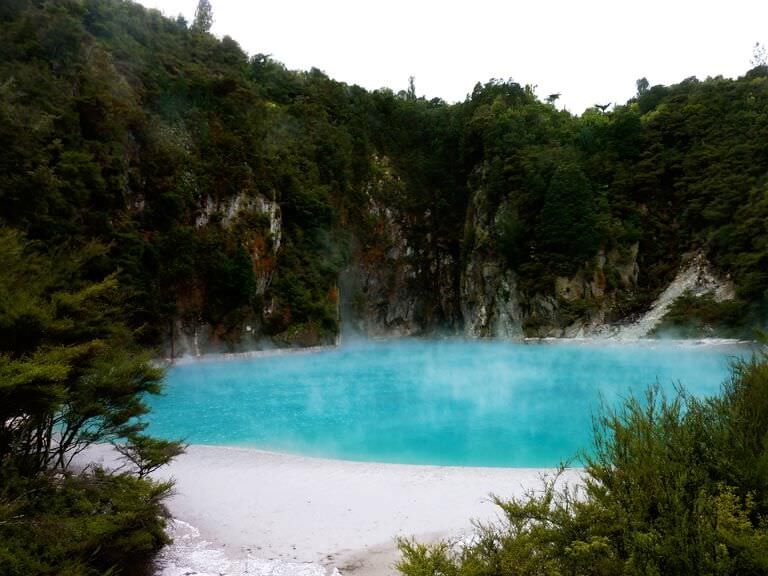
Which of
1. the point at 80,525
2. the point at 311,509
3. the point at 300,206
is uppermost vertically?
the point at 300,206

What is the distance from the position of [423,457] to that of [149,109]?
33.0 meters

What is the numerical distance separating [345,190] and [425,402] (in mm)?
35798

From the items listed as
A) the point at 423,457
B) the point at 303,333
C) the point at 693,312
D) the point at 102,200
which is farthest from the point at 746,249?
the point at 102,200

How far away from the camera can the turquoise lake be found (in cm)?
1226

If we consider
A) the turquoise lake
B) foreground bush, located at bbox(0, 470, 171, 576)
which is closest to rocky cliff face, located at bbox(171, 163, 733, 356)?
the turquoise lake

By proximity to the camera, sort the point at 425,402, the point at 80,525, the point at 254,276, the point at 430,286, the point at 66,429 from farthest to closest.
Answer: the point at 430,286
the point at 254,276
the point at 425,402
the point at 66,429
the point at 80,525

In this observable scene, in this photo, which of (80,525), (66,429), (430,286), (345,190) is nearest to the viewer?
(80,525)

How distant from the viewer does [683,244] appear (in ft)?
139

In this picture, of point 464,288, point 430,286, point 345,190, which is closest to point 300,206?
point 345,190

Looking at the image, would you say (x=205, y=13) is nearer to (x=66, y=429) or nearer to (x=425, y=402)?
(x=425, y=402)

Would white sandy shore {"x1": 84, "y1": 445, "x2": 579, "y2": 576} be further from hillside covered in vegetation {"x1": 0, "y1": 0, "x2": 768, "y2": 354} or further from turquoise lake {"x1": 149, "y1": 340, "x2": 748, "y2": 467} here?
hillside covered in vegetation {"x1": 0, "y1": 0, "x2": 768, "y2": 354}

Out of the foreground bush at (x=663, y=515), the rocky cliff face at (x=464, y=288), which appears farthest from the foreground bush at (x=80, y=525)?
the rocky cliff face at (x=464, y=288)

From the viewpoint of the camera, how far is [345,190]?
1967 inches

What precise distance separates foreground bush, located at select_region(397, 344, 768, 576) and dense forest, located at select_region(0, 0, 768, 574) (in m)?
4.41
